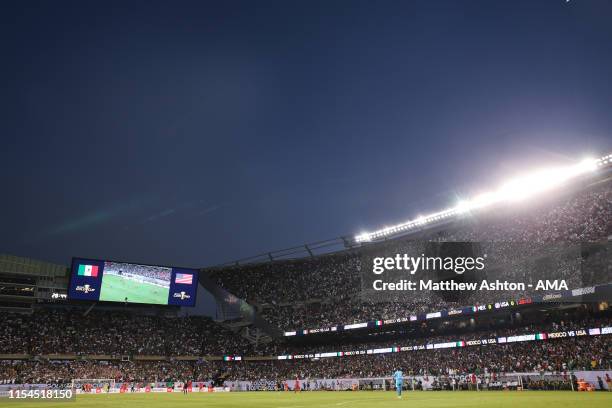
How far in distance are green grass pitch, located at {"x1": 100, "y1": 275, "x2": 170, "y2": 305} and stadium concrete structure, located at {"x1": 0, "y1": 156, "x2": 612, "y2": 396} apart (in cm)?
506

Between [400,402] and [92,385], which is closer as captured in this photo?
[400,402]

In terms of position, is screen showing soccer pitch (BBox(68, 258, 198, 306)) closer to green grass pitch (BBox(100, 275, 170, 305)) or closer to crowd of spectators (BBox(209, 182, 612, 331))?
green grass pitch (BBox(100, 275, 170, 305))

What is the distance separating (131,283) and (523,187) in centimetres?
5660

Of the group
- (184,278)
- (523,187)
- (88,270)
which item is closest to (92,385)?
(88,270)

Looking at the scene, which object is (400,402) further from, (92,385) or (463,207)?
(463,207)

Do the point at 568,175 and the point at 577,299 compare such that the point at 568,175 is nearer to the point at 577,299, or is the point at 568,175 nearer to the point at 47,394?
the point at 577,299

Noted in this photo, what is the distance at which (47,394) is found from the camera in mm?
37750

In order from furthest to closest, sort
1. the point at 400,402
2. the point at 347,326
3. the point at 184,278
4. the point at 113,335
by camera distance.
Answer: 1. the point at 184,278
2. the point at 113,335
3. the point at 347,326
4. the point at 400,402

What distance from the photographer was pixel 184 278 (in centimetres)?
8162

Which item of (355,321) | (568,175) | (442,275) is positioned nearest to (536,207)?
(568,175)

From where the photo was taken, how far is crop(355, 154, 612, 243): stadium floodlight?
56.3 m

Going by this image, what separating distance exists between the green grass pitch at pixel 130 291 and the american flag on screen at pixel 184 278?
2139 millimetres

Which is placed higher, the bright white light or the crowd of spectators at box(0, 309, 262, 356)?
the bright white light

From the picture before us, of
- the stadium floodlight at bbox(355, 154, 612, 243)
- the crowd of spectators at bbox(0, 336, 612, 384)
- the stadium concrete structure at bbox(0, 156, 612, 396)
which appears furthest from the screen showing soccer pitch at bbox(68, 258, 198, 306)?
the stadium floodlight at bbox(355, 154, 612, 243)
